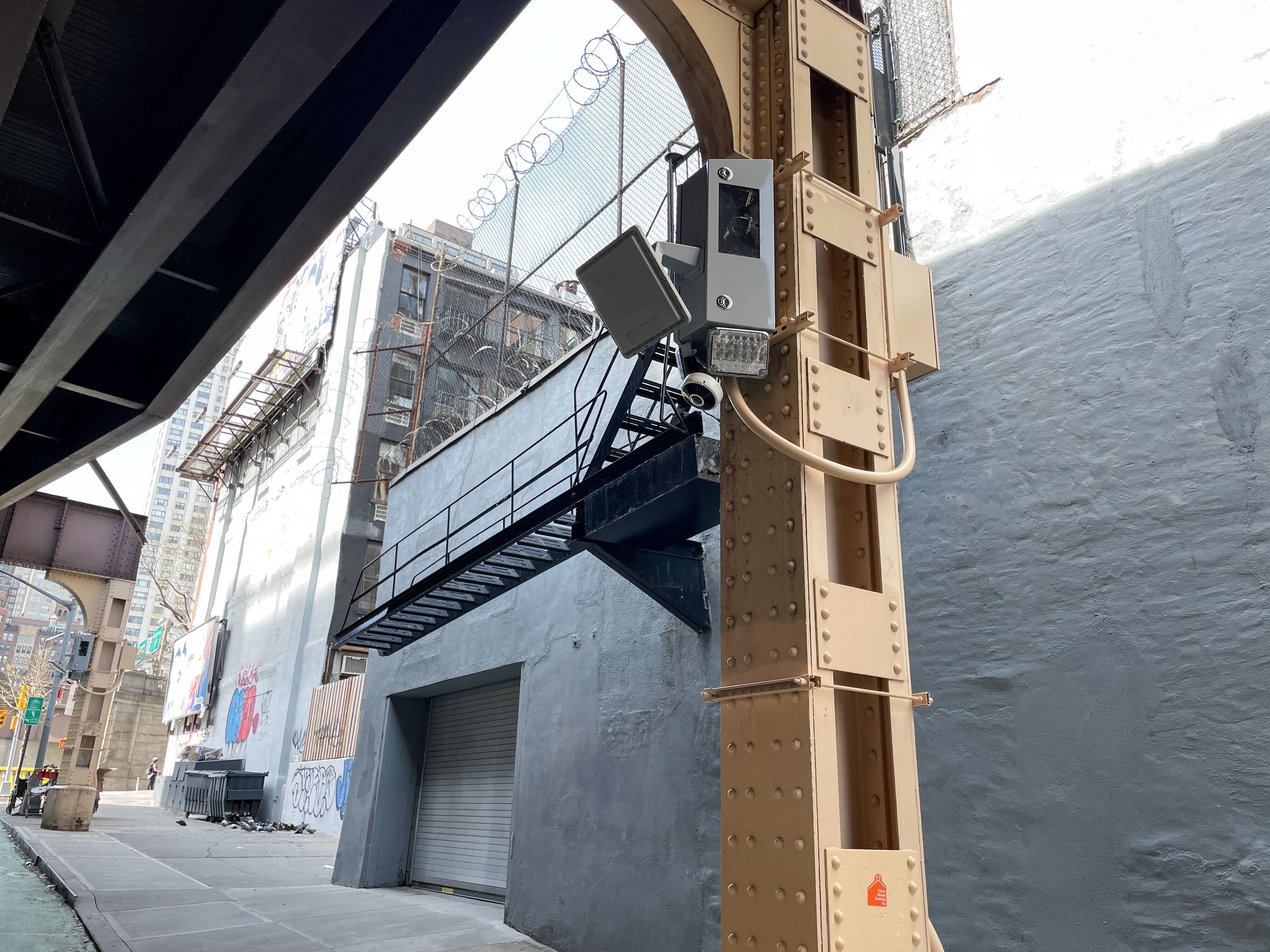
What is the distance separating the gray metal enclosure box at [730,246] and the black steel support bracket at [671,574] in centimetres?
503

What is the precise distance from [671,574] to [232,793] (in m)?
27.0

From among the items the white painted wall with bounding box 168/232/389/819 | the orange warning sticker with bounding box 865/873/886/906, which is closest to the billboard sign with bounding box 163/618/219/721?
the white painted wall with bounding box 168/232/389/819

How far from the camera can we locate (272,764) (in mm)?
29812

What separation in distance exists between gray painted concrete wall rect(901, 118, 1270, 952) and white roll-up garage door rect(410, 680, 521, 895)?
7.47 metres

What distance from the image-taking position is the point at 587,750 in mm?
10367

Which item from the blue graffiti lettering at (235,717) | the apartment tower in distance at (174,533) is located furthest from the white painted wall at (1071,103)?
the blue graffiti lettering at (235,717)

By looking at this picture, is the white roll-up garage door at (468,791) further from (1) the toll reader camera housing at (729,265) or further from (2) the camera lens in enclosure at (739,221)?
(2) the camera lens in enclosure at (739,221)

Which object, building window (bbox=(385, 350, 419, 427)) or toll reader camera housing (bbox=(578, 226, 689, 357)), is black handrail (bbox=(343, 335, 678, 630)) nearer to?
toll reader camera housing (bbox=(578, 226, 689, 357))

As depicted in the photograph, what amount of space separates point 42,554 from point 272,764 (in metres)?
14.4

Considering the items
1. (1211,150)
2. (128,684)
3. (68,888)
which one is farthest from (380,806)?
(128,684)

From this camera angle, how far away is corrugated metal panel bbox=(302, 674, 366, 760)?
25.4 metres

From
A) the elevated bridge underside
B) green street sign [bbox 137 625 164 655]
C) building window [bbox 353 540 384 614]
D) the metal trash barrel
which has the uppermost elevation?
green street sign [bbox 137 625 164 655]

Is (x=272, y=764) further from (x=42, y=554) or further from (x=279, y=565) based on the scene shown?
(x=42, y=554)

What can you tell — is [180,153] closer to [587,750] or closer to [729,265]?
[729,265]
